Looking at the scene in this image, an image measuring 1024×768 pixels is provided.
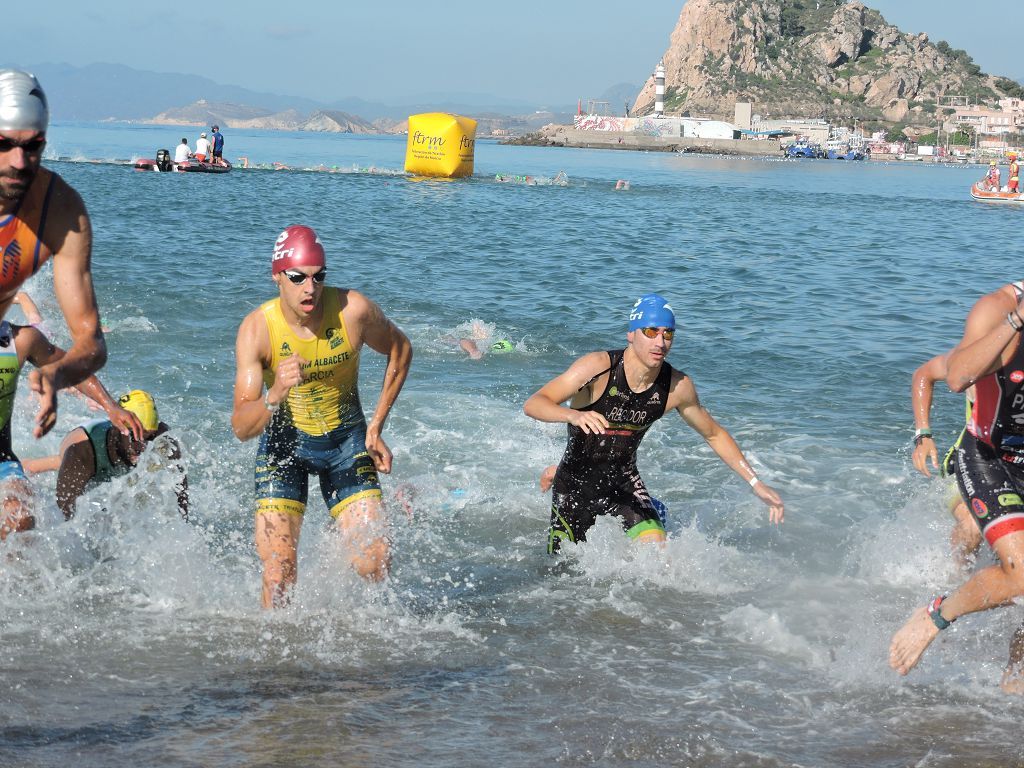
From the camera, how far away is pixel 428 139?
51125mm

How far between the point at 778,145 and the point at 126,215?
12428cm

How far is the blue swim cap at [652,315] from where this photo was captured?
648 cm

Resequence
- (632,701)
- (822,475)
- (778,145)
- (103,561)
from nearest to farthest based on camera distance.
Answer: (632,701), (103,561), (822,475), (778,145)

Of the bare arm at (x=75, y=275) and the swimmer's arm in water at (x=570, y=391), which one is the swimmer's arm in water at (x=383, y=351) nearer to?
the swimmer's arm in water at (x=570, y=391)

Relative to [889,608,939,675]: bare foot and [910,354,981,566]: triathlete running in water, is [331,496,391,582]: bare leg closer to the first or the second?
[889,608,939,675]: bare foot

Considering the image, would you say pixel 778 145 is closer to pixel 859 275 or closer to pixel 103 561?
pixel 859 275

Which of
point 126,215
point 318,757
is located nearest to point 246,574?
point 318,757

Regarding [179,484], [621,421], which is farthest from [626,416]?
[179,484]

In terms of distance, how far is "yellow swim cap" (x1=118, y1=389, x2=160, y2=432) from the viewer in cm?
728

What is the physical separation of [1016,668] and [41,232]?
463cm

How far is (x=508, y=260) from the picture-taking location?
24656 millimetres

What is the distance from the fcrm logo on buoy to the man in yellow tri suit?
150 feet

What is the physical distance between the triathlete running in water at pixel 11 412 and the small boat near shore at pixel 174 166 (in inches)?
1614

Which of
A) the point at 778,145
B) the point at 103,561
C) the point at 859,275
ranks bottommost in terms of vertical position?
the point at 103,561
